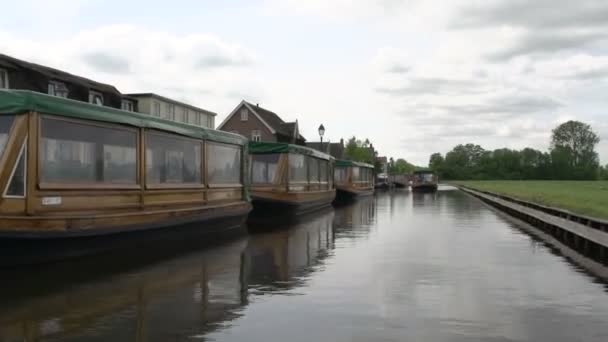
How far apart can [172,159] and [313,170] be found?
14.7 meters

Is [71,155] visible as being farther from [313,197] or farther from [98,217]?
[313,197]

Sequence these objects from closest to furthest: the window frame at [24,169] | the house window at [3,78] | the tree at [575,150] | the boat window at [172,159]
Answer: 1. the window frame at [24,169]
2. the boat window at [172,159]
3. the house window at [3,78]
4. the tree at [575,150]

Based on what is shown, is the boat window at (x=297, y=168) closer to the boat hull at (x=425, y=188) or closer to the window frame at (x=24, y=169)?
the window frame at (x=24, y=169)

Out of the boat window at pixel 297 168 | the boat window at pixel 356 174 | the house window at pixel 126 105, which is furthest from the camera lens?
the boat window at pixel 356 174

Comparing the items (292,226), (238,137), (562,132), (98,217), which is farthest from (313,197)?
(562,132)

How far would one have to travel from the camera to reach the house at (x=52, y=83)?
34.5 metres

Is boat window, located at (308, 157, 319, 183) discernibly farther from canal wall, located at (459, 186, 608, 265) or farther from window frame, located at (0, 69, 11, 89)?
window frame, located at (0, 69, 11, 89)

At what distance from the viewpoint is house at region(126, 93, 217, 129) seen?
52875 millimetres

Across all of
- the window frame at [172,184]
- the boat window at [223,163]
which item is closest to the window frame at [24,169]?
the window frame at [172,184]

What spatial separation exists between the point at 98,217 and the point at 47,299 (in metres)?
3.01

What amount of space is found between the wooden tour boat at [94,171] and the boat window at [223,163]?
94 millimetres

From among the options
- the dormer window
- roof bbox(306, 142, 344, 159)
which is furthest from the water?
roof bbox(306, 142, 344, 159)

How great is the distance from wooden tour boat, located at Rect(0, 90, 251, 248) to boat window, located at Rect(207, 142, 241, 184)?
0.09 meters

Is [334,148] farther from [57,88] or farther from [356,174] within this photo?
[57,88]
